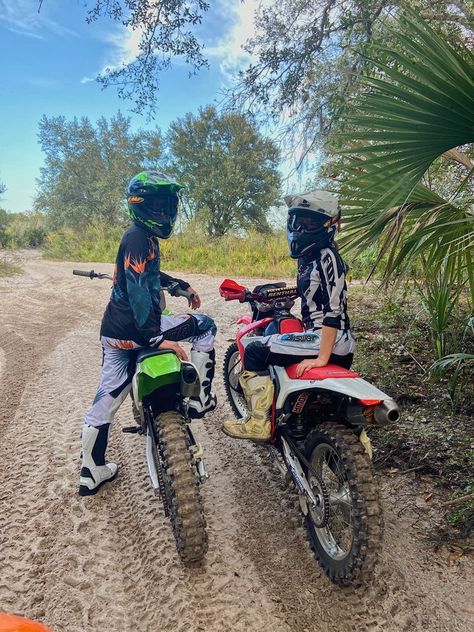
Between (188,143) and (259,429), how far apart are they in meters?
25.3

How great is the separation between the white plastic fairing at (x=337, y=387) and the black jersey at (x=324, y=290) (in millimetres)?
324

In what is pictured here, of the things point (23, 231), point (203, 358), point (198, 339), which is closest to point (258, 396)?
point (203, 358)

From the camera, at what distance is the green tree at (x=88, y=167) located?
89.9ft

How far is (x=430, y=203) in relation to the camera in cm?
349

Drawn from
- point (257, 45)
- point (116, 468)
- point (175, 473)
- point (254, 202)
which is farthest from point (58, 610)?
point (254, 202)

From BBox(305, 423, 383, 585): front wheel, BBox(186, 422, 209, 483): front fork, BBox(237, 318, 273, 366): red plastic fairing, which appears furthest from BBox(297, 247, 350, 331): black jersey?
BBox(186, 422, 209, 483): front fork

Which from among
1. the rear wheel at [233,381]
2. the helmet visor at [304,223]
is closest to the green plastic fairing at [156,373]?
the helmet visor at [304,223]

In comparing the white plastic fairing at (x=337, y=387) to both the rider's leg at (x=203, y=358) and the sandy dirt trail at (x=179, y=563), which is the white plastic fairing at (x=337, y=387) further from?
the sandy dirt trail at (x=179, y=563)

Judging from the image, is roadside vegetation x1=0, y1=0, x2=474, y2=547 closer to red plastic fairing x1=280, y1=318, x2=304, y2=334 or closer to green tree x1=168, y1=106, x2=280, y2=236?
red plastic fairing x1=280, y1=318, x2=304, y2=334

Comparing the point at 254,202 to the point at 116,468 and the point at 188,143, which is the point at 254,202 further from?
the point at 116,468

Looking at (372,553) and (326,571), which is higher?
(372,553)

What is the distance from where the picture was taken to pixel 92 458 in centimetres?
283

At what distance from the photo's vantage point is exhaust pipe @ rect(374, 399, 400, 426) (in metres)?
2.08

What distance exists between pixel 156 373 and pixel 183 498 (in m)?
0.66
